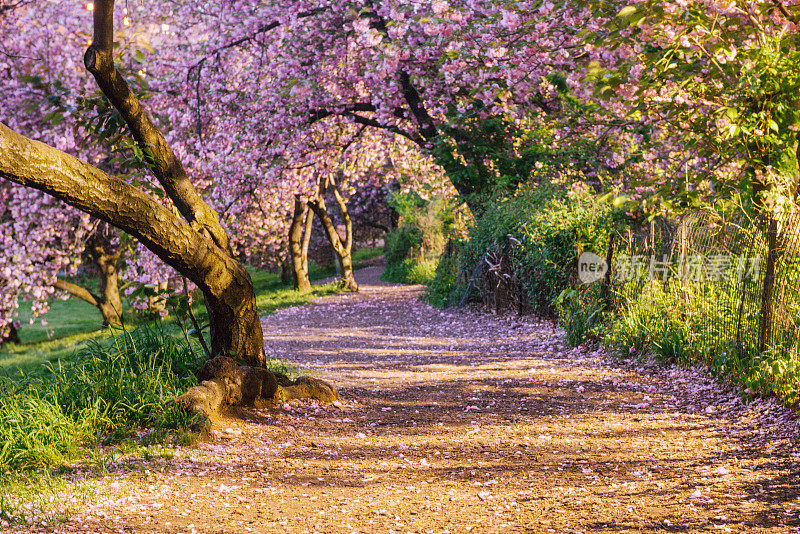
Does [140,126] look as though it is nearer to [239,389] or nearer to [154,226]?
[154,226]

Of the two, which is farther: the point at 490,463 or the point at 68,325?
the point at 68,325

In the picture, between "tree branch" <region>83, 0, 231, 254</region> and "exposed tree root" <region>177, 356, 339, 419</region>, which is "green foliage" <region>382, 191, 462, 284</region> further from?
"tree branch" <region>83, 0, 231, 254</region>

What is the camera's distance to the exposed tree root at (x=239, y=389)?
16.0 ft

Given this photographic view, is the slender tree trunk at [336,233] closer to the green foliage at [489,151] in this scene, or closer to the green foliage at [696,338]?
the green foliage at [489,151]

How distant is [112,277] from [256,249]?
22.0 ft

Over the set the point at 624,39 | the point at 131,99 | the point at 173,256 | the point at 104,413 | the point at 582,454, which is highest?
the point at 624,39

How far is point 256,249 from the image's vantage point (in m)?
23.1

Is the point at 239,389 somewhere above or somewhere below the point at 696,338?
below

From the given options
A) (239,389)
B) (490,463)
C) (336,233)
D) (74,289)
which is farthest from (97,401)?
(336,233)

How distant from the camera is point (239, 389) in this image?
5.32 meters

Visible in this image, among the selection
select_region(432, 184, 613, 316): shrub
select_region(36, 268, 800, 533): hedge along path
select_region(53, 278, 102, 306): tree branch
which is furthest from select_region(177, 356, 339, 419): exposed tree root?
select_region(53, 278, 102, 306): tree branch

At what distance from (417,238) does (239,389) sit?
62.8 ft

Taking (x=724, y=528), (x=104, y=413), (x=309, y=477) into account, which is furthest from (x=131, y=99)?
(x=724, y=528)

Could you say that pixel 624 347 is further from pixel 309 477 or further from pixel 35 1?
pixel 35 1
